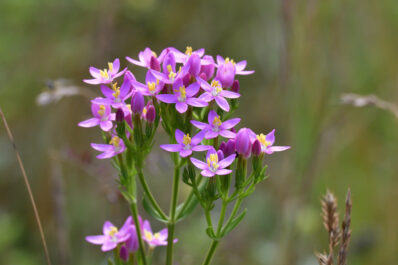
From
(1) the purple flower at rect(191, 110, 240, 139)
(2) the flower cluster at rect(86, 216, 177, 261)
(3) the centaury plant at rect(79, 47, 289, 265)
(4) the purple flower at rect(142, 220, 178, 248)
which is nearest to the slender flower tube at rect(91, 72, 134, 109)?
(3) the centaury plant at rect(79, 47, 289, 265)

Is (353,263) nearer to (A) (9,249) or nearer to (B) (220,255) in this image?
(B) (220,255)

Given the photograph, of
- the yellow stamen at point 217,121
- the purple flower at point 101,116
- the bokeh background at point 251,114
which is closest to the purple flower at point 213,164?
the yellow stamen at point 217,121

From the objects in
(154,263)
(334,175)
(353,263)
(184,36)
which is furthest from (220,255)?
(184,36)

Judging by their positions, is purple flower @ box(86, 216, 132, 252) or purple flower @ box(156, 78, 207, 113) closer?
purple flower @ box(156, 78, 207, 113)

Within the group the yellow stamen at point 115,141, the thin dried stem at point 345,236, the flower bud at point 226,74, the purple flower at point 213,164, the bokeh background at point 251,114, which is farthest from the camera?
the bokeh background at point 251,114

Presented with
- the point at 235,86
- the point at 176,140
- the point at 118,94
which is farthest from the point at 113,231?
the point at 235,86

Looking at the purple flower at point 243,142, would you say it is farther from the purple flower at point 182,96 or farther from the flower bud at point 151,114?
the flower bud at point 151,114

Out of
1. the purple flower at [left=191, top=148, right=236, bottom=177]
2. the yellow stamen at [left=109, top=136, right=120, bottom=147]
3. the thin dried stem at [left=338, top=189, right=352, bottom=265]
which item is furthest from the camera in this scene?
the yellow stamen at [left=109, top=136, right=120, bottom=147]

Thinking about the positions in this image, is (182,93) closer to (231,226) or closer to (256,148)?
(256,148)

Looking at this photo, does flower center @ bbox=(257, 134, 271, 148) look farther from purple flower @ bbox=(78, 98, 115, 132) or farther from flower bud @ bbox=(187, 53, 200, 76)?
purple flower @ bbox=(78, 98, 115, 132)
